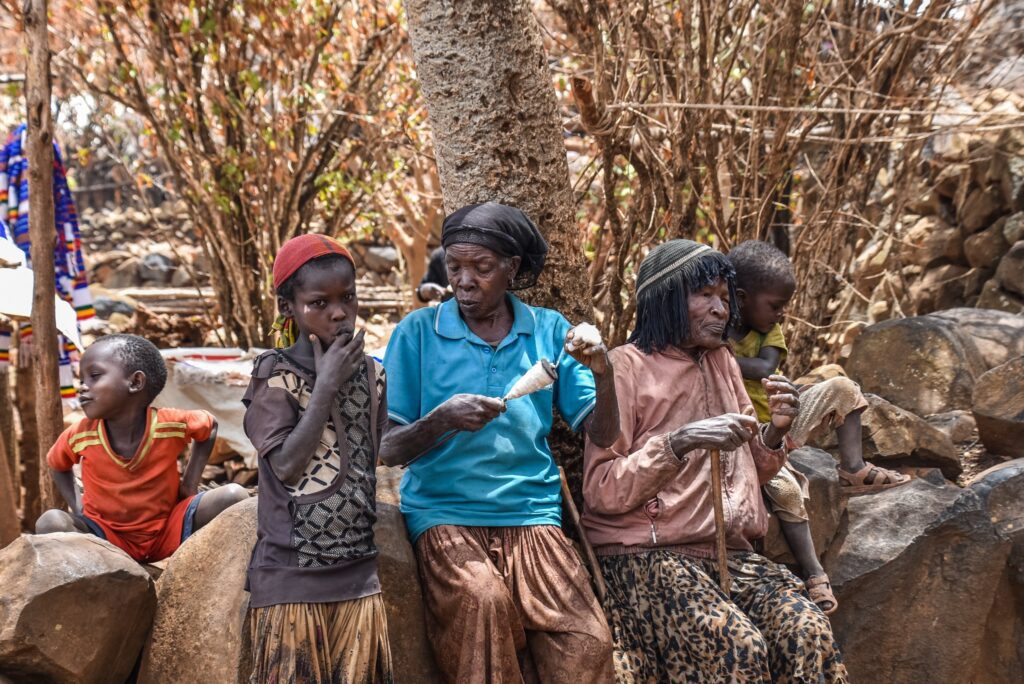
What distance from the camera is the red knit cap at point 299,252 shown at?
9.43 feet

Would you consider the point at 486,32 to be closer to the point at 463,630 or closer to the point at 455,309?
the point at 455,309

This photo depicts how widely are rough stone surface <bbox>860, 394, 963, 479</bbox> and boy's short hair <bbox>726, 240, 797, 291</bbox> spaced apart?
3.01ft

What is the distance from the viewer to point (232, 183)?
7.29m

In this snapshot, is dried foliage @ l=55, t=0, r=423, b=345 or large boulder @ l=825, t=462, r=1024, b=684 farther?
dried foliage @ l=55, t=0, r=423, b=345

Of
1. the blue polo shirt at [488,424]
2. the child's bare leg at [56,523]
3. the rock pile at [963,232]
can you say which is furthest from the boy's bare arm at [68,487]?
the rock pile at [963,232]

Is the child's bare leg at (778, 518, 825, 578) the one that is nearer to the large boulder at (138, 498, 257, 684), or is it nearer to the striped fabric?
the large boulder at (138, 498, 257, 684)

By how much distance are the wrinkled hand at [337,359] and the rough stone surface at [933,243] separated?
708cm

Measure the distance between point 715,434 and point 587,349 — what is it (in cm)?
54

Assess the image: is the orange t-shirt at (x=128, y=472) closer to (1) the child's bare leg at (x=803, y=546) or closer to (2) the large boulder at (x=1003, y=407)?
(1) the child's bare leg at (x=803, y=546)

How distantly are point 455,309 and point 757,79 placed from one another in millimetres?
2725

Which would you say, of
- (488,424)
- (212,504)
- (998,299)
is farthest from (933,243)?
(212,504)

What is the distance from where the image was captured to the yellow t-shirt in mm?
3971

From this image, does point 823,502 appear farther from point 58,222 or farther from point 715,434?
point 58,222

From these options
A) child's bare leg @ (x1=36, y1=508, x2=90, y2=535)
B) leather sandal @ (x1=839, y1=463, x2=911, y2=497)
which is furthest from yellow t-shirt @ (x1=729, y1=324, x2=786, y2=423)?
child's bare leg @ (x1=36, y1=508, x2=90, y2=535)
